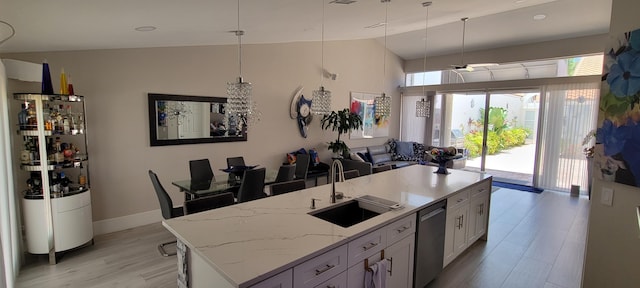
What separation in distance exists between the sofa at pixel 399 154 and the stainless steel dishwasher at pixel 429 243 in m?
4.34

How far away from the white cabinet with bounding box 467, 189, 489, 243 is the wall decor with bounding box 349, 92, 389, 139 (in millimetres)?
4012

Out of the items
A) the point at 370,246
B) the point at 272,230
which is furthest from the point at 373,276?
the point at 272,230

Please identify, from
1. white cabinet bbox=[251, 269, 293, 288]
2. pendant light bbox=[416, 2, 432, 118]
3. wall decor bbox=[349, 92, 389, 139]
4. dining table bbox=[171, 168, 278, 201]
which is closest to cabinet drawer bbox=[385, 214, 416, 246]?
white cabinet bbox=[251, 269, 293, 288]

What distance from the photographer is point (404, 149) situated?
Result: 8.45 metres

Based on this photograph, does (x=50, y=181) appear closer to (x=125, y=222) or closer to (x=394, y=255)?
(x=125, y=222)

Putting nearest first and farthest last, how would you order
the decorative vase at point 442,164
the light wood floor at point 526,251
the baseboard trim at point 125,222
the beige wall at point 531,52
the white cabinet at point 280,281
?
the white cabinet at point 280,281, the light wood floor at point 526,251, the decorative vase at point 442,164, the baseboard trim at point 125,222, the beige wall at point 531,52

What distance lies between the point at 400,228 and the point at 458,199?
3.82 ft

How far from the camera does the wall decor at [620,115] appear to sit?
2012 millimetres

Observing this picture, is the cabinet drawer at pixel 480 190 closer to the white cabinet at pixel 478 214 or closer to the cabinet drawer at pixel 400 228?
the white cabinet at pixel 478 214

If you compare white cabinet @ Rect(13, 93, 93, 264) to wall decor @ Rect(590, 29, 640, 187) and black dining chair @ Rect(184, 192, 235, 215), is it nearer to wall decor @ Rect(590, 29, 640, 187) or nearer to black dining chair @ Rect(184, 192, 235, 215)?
black dining chair @ Rect(184, 192, 235, 215)

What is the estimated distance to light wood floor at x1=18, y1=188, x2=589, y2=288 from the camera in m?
3.01

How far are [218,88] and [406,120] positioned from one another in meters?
5.92

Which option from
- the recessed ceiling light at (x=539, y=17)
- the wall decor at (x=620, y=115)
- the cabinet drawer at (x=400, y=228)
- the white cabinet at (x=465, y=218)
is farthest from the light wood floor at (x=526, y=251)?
the recessed ceiling light at (x=539, y=17)

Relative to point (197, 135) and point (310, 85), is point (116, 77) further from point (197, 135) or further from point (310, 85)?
point (310, 85)
